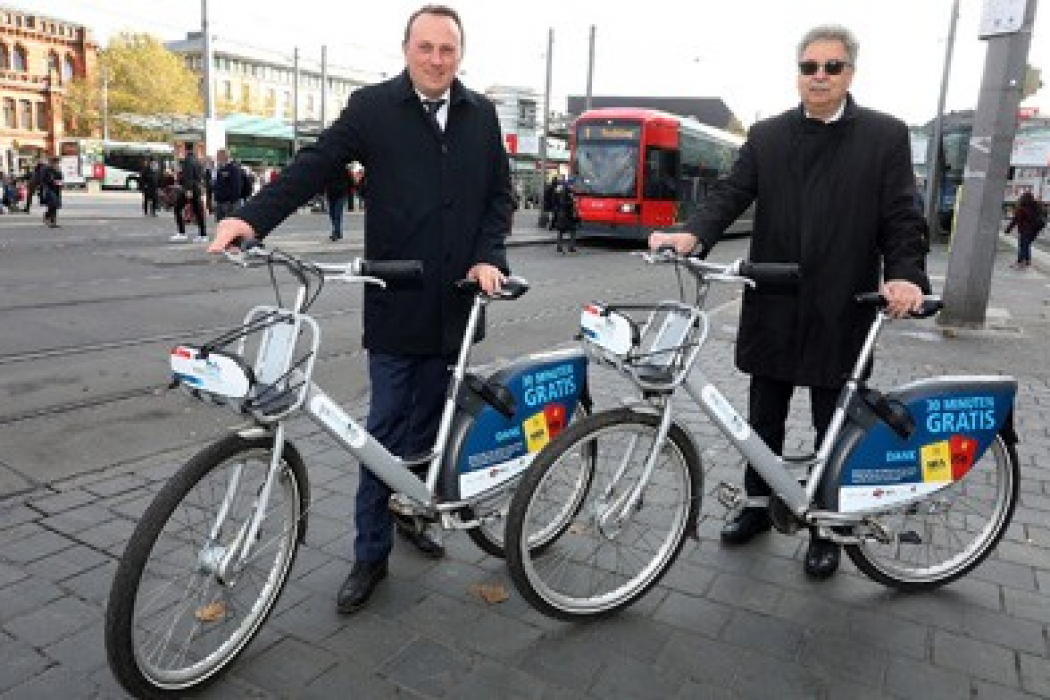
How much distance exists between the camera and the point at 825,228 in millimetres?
3322

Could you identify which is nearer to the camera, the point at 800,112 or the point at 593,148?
the point at 800,112

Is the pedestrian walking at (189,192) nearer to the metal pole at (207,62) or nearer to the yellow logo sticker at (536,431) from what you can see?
the metal pole at (207,62)

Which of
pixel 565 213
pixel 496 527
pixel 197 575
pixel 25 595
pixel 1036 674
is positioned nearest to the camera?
pixel 197 575

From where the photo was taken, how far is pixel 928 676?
9.08ft

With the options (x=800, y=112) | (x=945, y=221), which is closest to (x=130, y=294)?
(x=800, y=112)

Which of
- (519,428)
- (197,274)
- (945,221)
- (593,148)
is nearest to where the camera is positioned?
(519,428)

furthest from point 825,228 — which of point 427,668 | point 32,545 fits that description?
point 32,545

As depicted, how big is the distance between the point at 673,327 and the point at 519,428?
69 centimetres

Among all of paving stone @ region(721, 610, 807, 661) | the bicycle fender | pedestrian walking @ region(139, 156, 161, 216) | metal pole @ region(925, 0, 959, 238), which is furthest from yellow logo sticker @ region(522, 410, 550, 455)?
pedestrian walking @ region(139, 156, 161, 216)

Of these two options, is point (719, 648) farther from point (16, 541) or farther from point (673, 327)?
point (16, 541)

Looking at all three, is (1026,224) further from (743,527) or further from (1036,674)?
(1036,674)

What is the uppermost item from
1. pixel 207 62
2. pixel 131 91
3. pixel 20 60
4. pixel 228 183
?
pixel 20 60

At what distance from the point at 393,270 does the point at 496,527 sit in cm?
131

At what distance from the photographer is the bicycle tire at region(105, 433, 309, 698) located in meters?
2.30
